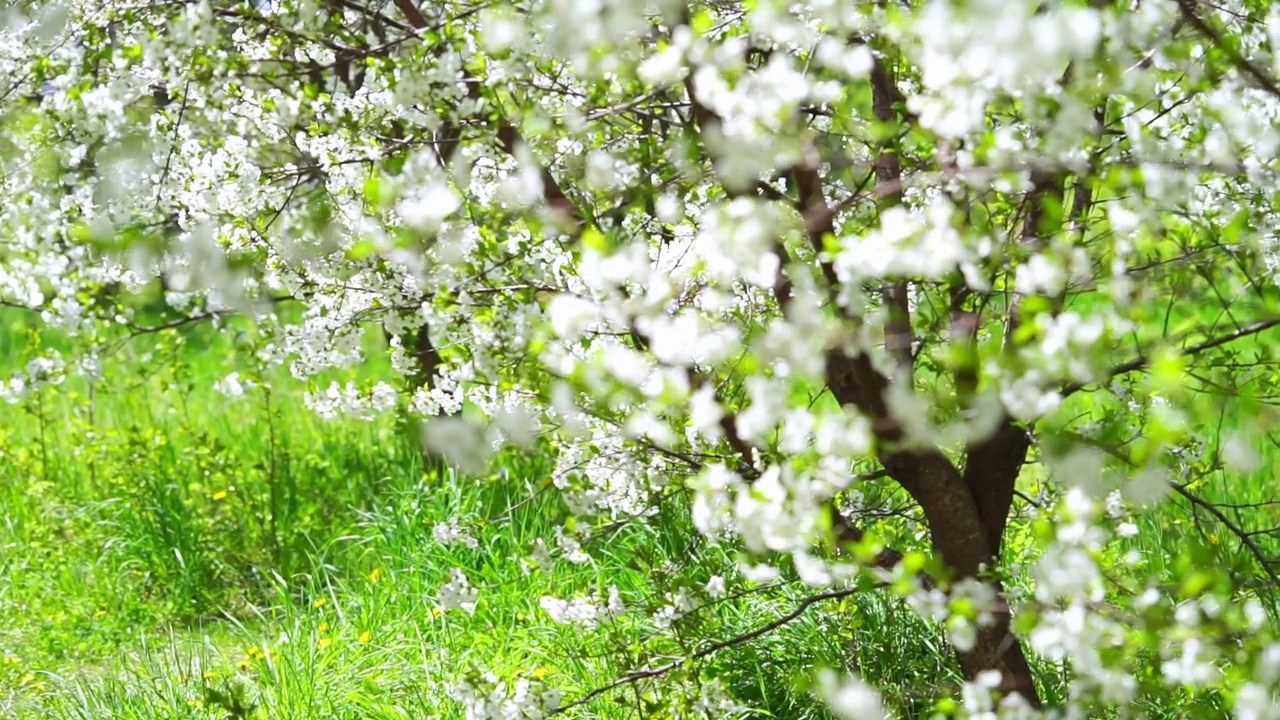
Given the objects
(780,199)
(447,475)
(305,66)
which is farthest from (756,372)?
(447,475)

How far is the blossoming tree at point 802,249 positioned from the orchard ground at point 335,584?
207 mm

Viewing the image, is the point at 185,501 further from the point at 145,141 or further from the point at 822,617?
the point at 822,617

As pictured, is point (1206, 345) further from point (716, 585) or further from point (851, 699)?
point (716, 585)

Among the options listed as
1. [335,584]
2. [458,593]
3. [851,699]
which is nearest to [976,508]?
[851,699]

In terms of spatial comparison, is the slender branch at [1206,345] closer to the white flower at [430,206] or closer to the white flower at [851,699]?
the white flower at [851,699]

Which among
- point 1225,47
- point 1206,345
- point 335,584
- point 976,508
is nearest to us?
point 1225,47

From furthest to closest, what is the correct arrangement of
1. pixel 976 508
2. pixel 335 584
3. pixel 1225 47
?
1. pixel 335 584
2. pixel 976 508
3. pixel 1225 47

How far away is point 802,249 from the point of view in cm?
314

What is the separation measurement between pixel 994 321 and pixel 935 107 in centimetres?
126

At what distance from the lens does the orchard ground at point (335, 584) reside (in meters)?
3.61

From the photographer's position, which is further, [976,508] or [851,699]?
[976,508]

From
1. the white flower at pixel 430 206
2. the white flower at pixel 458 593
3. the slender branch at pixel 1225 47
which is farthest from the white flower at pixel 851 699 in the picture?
the slender branch at pixel 1225 47

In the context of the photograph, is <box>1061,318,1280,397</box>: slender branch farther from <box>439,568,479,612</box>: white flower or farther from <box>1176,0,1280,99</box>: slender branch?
<box>439,568,479,612</box>: white flower

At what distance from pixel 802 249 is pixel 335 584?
8.98ft
